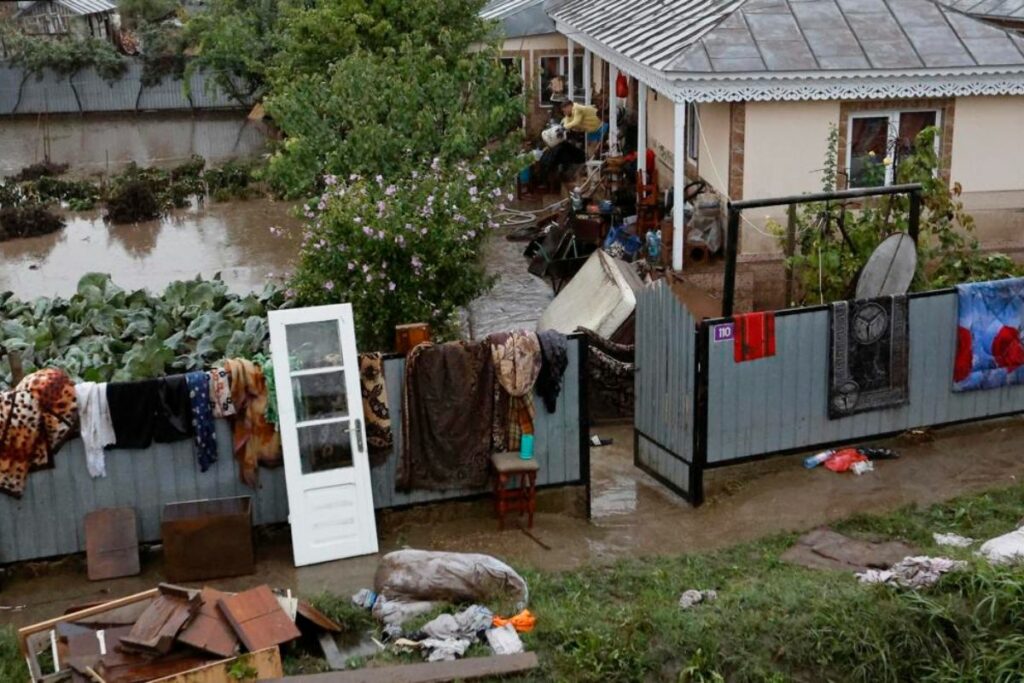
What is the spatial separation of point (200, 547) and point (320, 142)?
21.7 ft

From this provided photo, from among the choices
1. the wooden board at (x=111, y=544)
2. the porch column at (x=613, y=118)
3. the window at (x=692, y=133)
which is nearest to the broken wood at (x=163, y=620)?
the wooden board at (x=111, y=544)

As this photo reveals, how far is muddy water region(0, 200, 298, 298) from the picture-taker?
60.4 ft

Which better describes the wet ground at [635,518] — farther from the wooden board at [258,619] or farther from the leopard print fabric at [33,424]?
the wooden board at [258,619]

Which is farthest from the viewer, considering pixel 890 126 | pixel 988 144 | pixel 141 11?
pixel 141 11

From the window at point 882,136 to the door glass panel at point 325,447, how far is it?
8.16 metres

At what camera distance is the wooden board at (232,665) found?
6943 millimetres

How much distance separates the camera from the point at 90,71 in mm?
34875

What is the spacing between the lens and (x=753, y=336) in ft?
33.4

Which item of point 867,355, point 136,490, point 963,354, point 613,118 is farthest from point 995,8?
point 136,490

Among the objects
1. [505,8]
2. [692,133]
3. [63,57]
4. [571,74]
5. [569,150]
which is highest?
[505,8]

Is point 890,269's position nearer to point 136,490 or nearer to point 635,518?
point 635,518

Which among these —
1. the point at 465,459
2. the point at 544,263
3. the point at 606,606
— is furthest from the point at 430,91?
the point at 606,606

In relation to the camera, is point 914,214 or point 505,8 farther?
point 505,8

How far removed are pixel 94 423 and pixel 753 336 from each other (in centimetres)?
536
